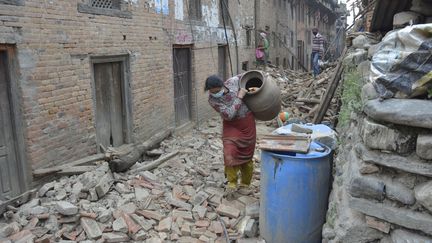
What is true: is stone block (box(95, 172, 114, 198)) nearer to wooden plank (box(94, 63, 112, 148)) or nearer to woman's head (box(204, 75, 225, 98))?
wooden plank (box(94, 63, 112, 148))

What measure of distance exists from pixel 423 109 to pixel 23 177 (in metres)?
5.16

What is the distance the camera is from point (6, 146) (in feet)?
16.8

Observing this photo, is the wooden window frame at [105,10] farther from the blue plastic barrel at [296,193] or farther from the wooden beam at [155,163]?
the blue plastic barrel at [296,193]

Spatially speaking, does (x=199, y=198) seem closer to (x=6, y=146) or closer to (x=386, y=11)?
(x=6, y=146)

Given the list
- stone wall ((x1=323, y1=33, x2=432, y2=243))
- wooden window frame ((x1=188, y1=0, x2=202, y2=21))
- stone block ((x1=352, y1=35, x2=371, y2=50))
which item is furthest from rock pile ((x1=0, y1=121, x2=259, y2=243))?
wooden window frame ((x1=188, y1=0, x2=202, y2=21))

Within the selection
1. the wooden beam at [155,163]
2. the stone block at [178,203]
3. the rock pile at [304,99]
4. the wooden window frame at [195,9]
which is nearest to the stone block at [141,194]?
the stone block at [178,203]

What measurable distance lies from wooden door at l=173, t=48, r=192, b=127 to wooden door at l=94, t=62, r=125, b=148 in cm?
256

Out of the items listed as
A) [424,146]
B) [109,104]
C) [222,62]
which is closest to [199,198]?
[109,104]

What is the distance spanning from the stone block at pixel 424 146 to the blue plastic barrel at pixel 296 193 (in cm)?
133

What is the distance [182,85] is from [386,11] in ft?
19.7

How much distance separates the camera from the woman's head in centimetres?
495

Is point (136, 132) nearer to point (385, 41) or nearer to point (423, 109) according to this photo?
point (385, 41)

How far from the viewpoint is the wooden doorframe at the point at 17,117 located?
4.97m

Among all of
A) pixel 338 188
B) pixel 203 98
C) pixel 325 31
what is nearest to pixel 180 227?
pixel 338 188
